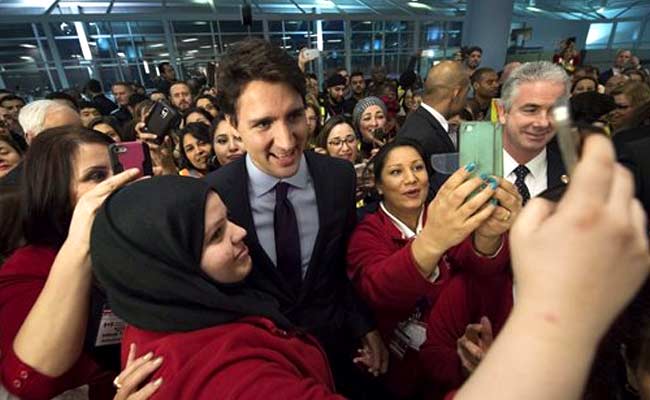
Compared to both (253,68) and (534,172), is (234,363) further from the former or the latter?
(534,172)

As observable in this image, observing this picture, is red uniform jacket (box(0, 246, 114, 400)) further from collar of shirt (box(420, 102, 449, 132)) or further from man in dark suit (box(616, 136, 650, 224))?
collar of shirt (box(420, 102, 449, 132))

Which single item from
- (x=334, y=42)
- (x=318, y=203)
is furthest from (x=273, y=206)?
(x=334, y=42)

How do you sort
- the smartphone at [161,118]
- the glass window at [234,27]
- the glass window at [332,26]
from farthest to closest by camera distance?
1. the glass window at [332,26]
2. the glass window at [234,27]
3. the smartphone at [161,118]

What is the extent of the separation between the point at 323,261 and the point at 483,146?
28.8 inches

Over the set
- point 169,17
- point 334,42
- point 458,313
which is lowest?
point 458,313

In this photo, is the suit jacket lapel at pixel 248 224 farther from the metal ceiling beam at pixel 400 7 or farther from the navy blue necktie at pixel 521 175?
the metal ceiling beam at pixel 400 7

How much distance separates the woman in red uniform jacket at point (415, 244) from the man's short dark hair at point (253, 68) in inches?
26.0

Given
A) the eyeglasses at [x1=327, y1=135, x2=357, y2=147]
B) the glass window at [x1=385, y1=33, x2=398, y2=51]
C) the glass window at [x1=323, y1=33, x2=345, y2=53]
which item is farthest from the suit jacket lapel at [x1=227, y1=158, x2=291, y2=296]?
the glass window at [x1=385, y1=33, x2=398, y2=51]

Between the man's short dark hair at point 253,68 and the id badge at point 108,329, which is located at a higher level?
the man's short dark hair at point 253,68

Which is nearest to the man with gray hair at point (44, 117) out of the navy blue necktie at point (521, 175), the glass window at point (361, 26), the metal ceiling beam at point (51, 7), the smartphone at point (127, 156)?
the smartphone at point (127, 156)

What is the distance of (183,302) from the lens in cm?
75

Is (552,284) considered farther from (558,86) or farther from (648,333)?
(558,86)

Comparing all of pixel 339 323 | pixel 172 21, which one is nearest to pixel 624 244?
pixel 339 323

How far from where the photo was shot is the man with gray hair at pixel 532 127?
166 cm
